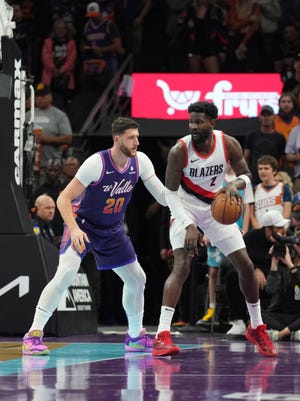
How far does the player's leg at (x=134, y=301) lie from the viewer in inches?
389

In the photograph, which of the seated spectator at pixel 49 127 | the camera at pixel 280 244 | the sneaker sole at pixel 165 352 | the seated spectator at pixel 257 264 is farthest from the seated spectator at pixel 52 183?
the sneaker sole at pixel 165 352

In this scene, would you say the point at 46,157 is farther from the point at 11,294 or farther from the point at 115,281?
the point at 11,294

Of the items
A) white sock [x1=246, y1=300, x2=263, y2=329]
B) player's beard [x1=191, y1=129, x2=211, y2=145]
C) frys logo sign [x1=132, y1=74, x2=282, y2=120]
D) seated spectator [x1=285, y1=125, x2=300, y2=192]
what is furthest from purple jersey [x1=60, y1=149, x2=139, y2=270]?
frys logo sign [x1=132, y1=74, x2=282, y2=120]

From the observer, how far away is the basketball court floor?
6.33 m

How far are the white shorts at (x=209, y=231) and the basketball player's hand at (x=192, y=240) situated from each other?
0.86ft

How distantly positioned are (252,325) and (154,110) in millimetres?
8691

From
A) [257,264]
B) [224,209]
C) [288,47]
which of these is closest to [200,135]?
[224,209]

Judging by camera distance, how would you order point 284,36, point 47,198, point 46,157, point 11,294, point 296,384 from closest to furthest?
point 296,384
point 11,294
point 47,198
point 46,157
point 284,36

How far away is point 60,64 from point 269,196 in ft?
21.4

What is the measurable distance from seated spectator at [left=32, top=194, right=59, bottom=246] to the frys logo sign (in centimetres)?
420

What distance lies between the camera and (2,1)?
12648mm

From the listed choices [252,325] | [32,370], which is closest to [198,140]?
[252,325]

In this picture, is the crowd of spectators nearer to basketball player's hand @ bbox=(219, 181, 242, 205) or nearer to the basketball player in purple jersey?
the basketball player in purple jersey

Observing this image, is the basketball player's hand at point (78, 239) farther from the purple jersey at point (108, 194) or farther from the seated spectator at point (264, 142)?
the seated spectator at point (264, 142)
